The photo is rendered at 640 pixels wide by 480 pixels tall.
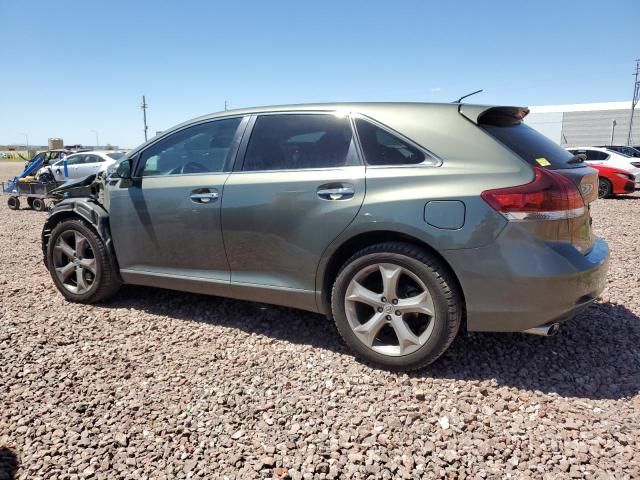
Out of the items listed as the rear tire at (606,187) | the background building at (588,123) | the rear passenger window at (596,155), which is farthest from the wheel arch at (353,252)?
the background building at (588,123)

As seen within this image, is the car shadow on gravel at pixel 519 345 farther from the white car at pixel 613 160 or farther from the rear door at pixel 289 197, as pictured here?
the white car at pixel 613 160

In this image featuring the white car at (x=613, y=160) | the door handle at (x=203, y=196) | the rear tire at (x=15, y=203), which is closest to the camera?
the door handle at (x=203, y=196)

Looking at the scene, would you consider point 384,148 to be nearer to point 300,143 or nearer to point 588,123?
point 300,143

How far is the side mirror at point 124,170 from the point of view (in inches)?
150

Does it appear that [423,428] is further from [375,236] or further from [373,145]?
[373,145]

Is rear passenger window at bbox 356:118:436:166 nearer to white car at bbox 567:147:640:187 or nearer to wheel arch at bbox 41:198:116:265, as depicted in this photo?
wheel arch at bbox 41:198:116:265

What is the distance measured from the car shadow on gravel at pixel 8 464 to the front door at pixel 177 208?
161 centimetres

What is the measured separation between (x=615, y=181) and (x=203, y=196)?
14.0 metres

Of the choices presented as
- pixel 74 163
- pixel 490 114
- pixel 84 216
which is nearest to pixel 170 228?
pixel 84 216

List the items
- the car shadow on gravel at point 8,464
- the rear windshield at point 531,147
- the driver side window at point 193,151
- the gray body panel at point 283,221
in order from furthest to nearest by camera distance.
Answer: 1. the driver side window at point 193,151
2. the gray body panel at point 283,221
3. the rear windshield at point 531,147
4. the car shadow on gravel at point 8,464

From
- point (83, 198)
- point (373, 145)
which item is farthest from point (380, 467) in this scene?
point (83, 198)

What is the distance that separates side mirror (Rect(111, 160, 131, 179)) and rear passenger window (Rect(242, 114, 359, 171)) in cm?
115

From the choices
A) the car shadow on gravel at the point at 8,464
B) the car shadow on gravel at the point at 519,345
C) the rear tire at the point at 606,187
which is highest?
the rear tire at the point at 606,187

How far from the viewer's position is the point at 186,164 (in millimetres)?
3631
